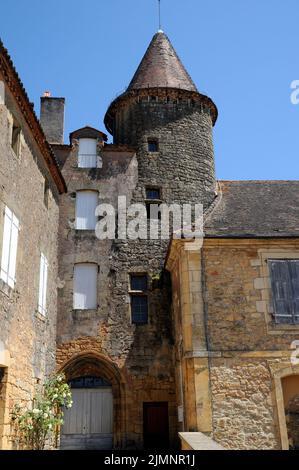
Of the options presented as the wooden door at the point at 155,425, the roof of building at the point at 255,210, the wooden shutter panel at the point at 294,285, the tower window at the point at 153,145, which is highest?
the tower window at the point at 153,145

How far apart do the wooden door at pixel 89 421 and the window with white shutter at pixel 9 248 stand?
5331mm

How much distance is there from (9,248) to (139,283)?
5658mm

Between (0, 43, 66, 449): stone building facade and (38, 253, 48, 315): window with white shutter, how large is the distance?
17cm

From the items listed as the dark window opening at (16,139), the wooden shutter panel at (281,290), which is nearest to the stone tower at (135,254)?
the wooden shutter panel at (281,290)

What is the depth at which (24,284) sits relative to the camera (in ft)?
34.1

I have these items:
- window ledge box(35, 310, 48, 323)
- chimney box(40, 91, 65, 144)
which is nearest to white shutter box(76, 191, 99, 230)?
chimney box(40, 91, 65, 144)

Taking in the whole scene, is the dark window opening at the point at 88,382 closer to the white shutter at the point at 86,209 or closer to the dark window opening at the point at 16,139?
the white shutter at the point at 86,209

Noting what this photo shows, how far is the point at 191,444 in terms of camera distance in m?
7.55

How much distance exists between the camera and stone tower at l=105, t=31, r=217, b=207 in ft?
51.0

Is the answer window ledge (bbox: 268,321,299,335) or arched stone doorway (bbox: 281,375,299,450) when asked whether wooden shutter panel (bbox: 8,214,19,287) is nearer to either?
window ledge (bbox: 268,321,299,335)

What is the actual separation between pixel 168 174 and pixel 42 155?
186 inches

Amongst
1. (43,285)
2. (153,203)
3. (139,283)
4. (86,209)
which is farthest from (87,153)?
(43,285)

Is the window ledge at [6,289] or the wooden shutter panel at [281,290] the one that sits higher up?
the wooden shutter panel at [281,290]

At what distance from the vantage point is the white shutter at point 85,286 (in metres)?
14.0
